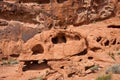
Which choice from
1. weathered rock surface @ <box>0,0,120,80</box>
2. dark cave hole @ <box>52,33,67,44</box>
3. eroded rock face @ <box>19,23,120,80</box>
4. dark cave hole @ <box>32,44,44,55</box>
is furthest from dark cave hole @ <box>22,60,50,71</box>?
dark cave hole @ <box>52,33,67,44</box>

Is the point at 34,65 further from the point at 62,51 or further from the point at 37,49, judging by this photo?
the point at 62,51

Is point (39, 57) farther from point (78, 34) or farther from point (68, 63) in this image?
point (78, 34)

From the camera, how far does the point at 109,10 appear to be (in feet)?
60.2

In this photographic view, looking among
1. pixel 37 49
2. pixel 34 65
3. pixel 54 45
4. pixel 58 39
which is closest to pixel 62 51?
pixel 54 45

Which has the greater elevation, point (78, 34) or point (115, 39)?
point (78, 34)

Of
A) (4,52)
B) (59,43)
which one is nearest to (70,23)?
(4,52)

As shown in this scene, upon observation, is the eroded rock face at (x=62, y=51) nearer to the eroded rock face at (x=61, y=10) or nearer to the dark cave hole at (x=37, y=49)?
the dark cave hole at (x=37, y=49)

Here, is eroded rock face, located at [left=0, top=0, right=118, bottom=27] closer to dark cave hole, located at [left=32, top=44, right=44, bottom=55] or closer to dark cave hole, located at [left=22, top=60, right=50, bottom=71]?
dark cave hole, located at [left=32, top=44, right=44, bottom=55]

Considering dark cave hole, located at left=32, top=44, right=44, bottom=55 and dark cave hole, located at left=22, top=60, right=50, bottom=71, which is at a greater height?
dark cave hole, located at left=32, top=44, right=44, bottom=55

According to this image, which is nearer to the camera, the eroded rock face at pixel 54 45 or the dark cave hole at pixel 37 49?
the eroded rock face at pixel 54 45

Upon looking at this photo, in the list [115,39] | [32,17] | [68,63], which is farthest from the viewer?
[32,17]

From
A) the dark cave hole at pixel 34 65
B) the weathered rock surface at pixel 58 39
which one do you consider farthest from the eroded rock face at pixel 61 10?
the dark cave hole at pixel 34 65

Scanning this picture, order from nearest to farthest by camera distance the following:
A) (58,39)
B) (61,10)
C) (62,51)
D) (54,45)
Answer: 1. (62,51)
2. (54,45)
3. (58,39)
4. (61,10)

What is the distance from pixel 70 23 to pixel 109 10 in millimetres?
2918
